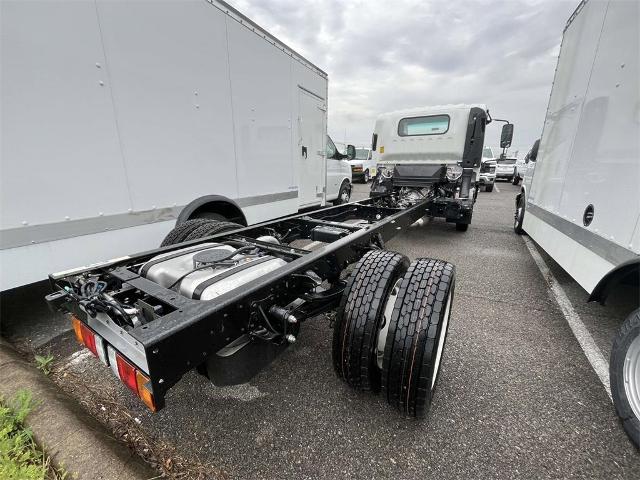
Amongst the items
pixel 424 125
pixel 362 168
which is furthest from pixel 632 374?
pixel 362 168

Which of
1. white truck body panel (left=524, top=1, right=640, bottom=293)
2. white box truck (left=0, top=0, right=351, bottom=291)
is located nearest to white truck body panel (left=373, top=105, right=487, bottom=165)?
white truck body panel (left=524, top=1, right=640, bottom=293)

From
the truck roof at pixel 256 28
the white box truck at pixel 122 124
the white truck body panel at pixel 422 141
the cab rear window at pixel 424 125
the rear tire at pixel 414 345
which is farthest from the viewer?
the cab rear window at pixel 424 125

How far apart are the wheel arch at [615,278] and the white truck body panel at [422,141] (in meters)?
4.68

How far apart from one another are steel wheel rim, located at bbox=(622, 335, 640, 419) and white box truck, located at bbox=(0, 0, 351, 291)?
3.63 meters

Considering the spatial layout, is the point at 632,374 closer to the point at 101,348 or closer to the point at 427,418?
the point at 427,418

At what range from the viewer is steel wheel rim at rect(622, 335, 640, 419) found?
1.67 m

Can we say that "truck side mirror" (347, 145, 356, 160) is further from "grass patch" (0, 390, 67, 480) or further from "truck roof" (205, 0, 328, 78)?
"grass patch" (0, 390, 67, 480)

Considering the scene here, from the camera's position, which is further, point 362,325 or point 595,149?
point 595,149

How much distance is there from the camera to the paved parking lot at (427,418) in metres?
1.55

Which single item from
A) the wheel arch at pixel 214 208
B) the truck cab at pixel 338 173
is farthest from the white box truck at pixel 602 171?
the truck cab at pixel 338 173

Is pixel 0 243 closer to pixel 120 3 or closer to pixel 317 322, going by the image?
pixel 120 3

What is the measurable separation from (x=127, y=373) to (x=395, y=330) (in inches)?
49.2

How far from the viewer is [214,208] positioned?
367cm

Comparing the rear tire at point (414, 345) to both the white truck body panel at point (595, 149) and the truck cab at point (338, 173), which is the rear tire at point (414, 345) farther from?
the truck cab at point (338, 173)
